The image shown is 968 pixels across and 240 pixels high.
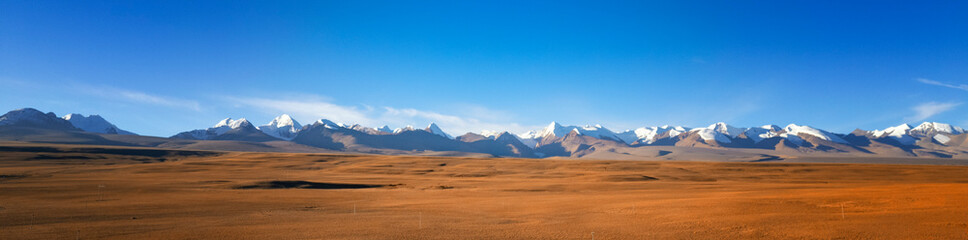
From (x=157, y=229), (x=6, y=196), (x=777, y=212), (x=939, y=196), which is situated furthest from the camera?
(x=6, y=196)

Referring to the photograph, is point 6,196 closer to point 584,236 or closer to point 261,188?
point 261,188

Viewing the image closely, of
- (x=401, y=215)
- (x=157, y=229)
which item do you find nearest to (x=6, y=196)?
(x=157, y=229)

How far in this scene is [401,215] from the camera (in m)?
22.0

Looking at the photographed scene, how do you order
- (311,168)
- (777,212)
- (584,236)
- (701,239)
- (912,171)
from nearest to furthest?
(701,239) < (584,236) < (777,212) < (912,171) < (311,168)

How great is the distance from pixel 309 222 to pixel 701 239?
52.0ft

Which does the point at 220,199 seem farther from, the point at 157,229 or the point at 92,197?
the point at 157,229

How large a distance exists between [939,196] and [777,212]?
353 inches

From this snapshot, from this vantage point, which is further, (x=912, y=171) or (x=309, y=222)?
(x=912, y=171)

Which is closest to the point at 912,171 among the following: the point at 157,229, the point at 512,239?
the point at 512,239

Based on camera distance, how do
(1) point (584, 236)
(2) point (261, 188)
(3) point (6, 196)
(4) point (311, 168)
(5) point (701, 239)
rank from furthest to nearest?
1. (4) point (311, 168)
2. (2) point (261, 188)
3. (3) point (6, 196)
4. (1) point (584, 236)
5. (5) point (701, 239)

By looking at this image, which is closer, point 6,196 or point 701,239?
point 701,239

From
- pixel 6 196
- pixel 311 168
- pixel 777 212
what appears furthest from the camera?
pixel 311 168

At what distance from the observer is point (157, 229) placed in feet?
57.7

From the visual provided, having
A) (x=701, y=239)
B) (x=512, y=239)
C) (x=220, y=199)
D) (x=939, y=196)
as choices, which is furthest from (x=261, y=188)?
(x=939, y=196)
